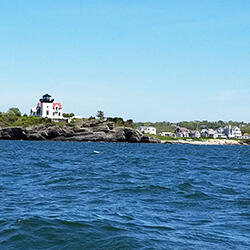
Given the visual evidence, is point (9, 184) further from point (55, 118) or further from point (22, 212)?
point (55, 118)

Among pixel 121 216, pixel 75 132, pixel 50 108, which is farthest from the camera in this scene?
pixel 50 108

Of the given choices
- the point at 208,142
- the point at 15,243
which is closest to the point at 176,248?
the point at 15,243

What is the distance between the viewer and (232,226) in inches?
557

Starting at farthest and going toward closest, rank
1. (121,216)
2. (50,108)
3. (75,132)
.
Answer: (50,108) → (75,132) → (121,216)

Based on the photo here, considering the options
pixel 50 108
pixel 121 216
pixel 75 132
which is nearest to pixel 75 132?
pixel 75 132

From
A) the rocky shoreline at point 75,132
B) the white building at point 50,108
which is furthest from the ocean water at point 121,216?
the white building at point 50,108

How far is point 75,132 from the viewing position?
490 feet

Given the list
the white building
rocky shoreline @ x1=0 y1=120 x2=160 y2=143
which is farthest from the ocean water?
the white building

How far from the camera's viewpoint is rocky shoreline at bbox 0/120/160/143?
147375 mm

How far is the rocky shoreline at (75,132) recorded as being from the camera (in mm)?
147375

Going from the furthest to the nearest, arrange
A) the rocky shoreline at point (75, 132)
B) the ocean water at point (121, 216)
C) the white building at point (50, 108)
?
the white building at point (50, 108)
the rocky shoreline at point (75, 132)
the ocean water at point (121, 216)

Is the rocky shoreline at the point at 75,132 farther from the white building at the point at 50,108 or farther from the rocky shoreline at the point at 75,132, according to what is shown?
the white building at the point at 50,108

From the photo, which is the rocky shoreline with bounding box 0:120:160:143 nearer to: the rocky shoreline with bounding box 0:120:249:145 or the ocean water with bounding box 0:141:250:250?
the rocky shoreline with bounding box 0:120:249:145

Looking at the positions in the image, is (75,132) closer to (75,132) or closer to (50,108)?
(75,132)
